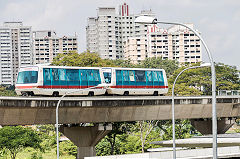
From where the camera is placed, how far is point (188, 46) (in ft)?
648

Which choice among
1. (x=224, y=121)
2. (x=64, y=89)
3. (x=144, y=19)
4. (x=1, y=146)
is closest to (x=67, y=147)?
(x=1, y=146)

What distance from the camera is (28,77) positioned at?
45.6m

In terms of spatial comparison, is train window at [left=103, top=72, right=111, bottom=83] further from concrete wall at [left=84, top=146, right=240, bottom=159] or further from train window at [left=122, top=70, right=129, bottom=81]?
concrete wall at [left=84, top=146, right=240, bottom=159]

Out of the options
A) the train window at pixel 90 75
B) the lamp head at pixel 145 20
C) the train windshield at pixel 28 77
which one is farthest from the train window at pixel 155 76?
the lamp head at pixel 145 20

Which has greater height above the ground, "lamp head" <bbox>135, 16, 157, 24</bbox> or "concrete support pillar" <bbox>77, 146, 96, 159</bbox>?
"lamp head" <bbox>135, 16, 157, 24</bbox>

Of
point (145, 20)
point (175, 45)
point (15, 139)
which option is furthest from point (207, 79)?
point (175, 45)

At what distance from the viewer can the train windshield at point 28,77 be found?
4538cm

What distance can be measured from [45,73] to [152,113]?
13.0m

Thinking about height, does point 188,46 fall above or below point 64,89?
above

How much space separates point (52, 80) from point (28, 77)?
2.20 metres

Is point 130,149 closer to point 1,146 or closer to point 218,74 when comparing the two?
point 1,146

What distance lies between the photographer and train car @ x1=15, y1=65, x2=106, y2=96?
45344 mm

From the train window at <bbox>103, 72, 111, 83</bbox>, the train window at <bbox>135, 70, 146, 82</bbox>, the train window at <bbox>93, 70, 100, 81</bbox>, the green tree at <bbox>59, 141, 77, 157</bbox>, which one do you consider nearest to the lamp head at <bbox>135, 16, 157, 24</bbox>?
the train window at <bbox>93, 70, 100, 81</bbox>

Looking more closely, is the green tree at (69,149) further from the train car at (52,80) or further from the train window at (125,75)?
the train car at (52,80)
